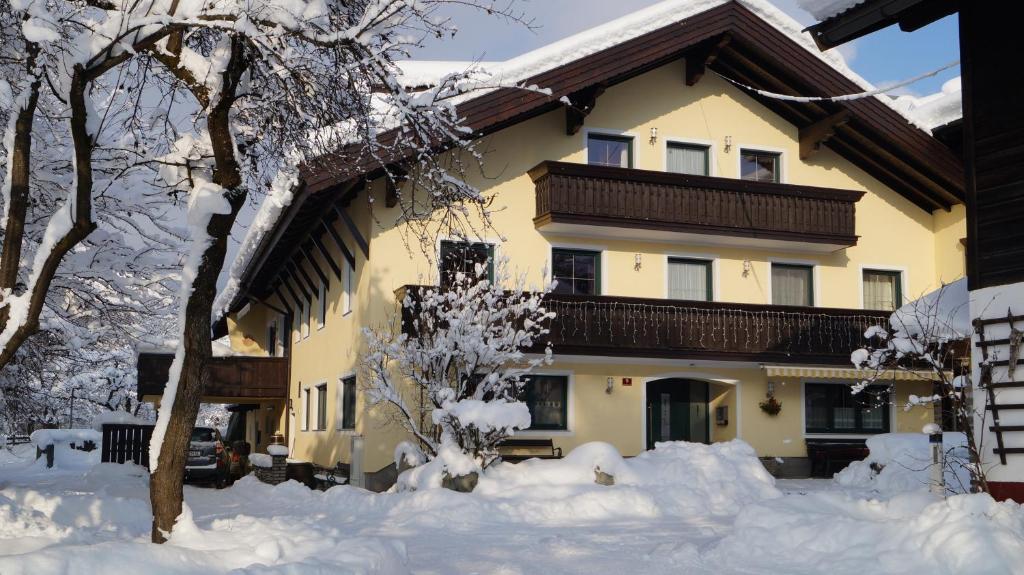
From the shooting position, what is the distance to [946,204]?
A: 78.8 ft

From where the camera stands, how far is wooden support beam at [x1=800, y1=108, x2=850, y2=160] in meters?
22.4

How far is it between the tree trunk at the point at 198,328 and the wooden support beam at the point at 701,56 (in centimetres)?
1664

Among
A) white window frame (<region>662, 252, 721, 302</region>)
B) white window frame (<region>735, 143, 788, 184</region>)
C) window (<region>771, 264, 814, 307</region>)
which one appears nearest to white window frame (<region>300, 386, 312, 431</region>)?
white window frame (<region>662, 252, 721, 302</region>)

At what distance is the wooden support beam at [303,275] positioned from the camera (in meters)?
25.9

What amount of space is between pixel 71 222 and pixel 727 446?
12.9m

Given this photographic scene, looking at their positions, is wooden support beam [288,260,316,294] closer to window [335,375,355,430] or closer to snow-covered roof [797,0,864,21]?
window [335,375,355,430]

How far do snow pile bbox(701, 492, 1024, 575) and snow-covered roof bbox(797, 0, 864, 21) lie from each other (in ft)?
15.9

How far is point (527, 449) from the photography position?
2067cm

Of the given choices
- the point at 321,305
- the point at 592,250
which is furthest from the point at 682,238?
the point at 321,305

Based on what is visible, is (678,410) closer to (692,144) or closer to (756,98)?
(692,144)

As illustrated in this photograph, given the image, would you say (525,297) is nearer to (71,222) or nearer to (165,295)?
(165,295)

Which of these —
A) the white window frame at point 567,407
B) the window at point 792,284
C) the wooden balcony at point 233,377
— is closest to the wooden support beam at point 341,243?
the white window frame at point 567,407

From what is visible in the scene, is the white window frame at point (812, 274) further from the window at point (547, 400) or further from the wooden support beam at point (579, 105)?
the wooden support beam at point (579, 105)

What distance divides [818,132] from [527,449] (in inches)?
372
